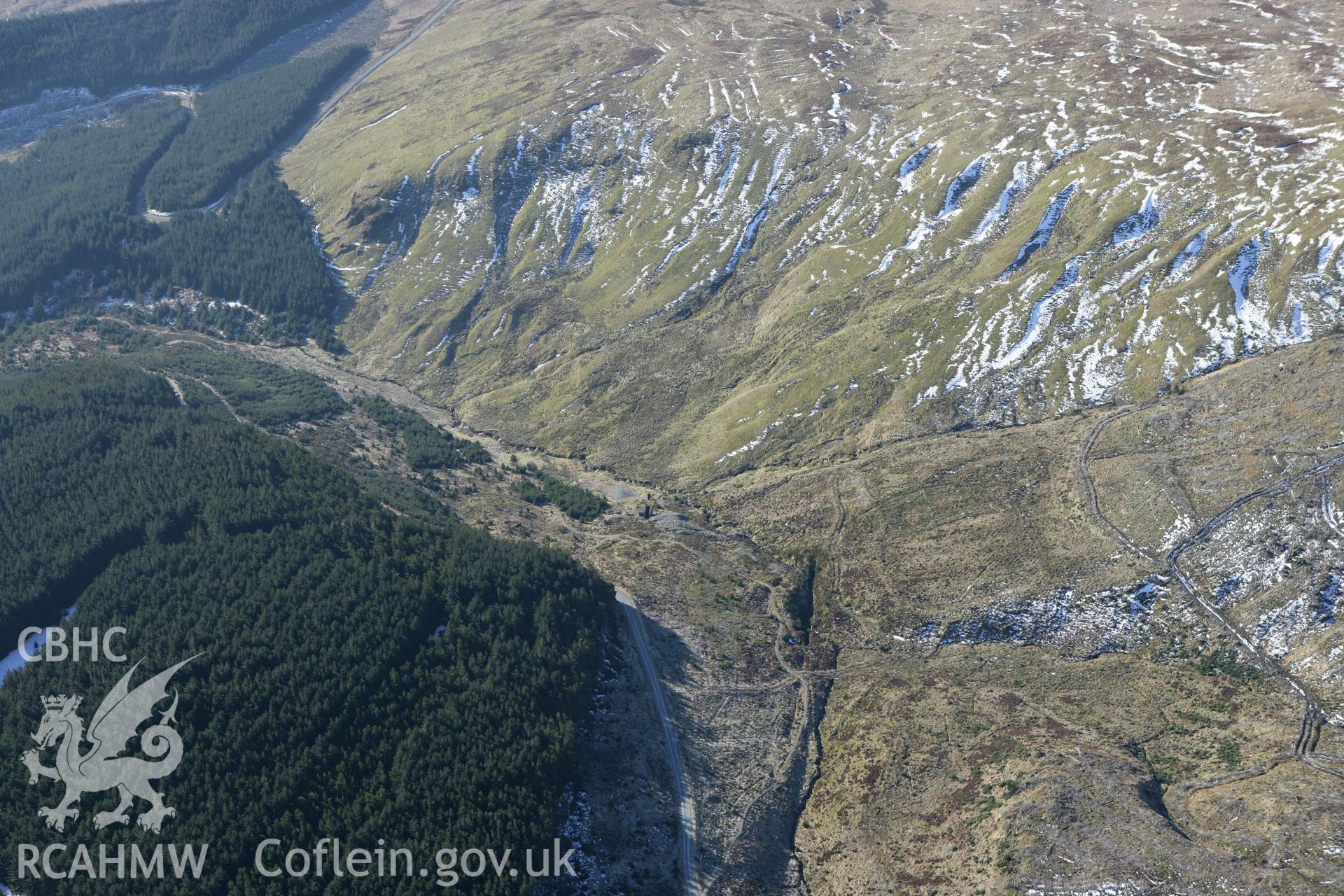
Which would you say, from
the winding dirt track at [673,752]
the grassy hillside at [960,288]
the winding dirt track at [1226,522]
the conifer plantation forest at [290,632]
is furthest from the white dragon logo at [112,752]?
the winding dirt track at [1226,522]

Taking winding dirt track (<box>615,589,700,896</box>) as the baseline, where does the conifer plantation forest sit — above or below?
above

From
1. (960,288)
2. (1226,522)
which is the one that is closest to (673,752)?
(1226,522)

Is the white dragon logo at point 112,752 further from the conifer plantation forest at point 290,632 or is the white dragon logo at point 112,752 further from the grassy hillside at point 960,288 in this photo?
the grassy hillside at point 960,288

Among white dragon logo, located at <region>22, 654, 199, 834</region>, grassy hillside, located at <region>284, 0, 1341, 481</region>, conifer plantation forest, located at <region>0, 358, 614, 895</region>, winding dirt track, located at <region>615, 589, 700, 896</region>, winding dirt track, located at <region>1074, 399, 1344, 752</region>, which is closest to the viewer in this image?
white dragon logo, located at <region>22, 654, 199, 834</region>

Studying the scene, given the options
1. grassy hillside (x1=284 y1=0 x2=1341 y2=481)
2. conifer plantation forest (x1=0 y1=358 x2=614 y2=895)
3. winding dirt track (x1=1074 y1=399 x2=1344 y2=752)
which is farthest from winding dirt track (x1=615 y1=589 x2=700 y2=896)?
winding dirt track (x1=1074 y1=399 x2=1344 y2=752)

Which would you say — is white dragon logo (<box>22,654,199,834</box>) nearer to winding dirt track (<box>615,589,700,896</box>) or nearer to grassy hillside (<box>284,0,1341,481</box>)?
winding dirt track (<box>615,589,700,896</box>)

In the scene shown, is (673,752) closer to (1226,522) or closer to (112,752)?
(112,752)

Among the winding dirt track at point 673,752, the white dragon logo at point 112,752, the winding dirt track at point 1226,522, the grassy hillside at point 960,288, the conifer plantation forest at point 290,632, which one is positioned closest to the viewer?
the white dragon logo at point 112,752

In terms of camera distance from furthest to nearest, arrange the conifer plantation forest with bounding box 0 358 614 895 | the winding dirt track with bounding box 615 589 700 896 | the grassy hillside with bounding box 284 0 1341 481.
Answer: the grassy hillside with bounding box 284 0 1341 481 < the winding dirt track with bounding box 615 589 700 896 < the conifer plantation forest with bounding box 0 358 614 895

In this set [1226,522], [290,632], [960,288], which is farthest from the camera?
[960,288]
